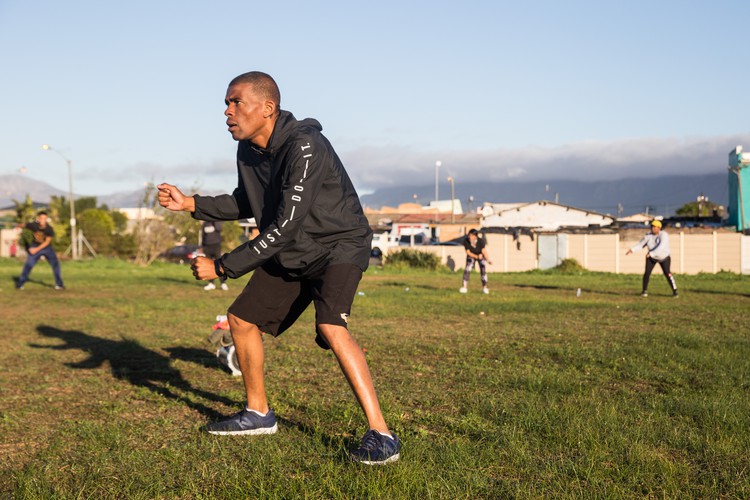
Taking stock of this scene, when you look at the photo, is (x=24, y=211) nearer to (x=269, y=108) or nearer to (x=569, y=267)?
(x=569, y=267)

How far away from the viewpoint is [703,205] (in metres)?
89.9

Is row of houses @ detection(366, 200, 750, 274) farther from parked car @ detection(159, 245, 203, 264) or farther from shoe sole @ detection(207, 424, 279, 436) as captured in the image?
shoe sole @ detection(207, 424, 279, 436)

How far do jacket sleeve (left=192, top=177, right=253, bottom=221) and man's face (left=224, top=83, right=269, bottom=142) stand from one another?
68 centimetres

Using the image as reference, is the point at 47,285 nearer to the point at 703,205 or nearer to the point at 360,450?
the point at 360,450

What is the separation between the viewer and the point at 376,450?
416 cm

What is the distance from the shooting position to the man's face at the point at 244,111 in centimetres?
459

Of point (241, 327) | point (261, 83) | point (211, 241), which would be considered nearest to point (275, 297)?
point (241, 327)

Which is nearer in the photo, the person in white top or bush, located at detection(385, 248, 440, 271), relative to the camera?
the person in white top

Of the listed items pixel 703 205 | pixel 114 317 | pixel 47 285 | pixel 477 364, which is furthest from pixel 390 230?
pixel 477 364

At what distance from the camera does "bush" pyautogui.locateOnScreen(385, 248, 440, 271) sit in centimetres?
4131

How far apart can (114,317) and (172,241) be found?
30198 millimetres

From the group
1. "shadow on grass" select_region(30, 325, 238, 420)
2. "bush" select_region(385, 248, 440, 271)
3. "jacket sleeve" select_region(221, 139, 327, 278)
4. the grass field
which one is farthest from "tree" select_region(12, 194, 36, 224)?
"jacket sleeve" select_region(221, 139, 327, 278)

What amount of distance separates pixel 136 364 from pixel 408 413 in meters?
3.79

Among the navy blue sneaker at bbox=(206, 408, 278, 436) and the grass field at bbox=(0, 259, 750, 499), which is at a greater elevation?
the navy blue sneaker at bbox=(206, 408, 278, 436)
